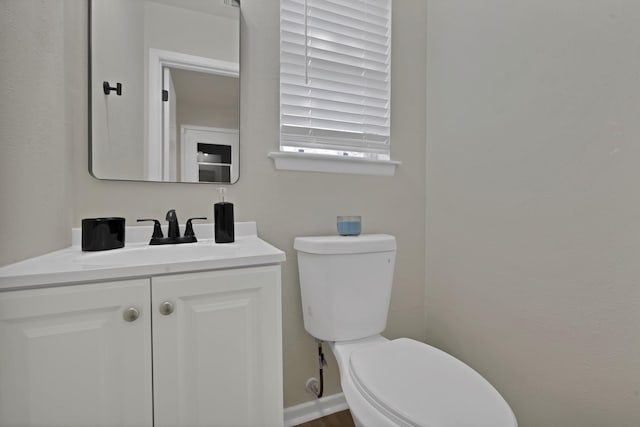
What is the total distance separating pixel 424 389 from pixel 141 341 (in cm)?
73

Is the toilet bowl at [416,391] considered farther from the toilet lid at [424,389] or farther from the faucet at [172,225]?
the faucet at [172,225]

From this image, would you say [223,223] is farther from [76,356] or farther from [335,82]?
[335,82]

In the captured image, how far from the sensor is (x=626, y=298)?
2.71ft

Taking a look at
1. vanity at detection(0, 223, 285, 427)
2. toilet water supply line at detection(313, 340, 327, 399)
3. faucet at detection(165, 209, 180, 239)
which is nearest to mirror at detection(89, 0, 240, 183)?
faucet at detection(165, 209, 180, 239)

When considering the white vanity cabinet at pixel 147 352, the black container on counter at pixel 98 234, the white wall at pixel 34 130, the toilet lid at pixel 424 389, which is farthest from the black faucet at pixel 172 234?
the toilet lid at pixel 424 389

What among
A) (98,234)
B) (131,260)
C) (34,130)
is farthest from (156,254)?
(34,130)

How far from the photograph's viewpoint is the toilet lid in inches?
27.1

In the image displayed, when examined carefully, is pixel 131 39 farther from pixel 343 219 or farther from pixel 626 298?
pixel 626 298

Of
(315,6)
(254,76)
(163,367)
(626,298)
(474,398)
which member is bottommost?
(474,398)

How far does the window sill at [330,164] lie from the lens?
4.16ft

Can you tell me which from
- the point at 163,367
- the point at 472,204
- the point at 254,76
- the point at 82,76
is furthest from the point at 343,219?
the point at 82,76

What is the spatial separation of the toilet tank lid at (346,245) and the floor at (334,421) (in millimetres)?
796

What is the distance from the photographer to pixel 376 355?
96 centimetres

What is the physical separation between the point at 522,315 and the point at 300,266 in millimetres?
876
